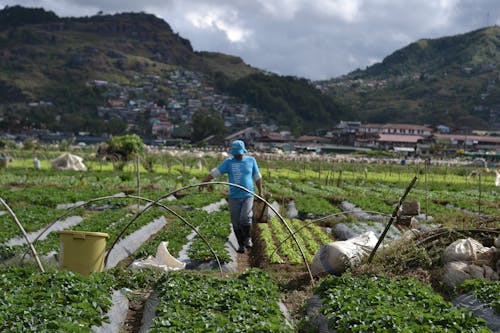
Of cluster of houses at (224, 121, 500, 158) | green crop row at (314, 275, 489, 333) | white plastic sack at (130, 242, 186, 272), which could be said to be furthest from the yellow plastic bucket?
cluster of houses at (224, 121, 500, 158)

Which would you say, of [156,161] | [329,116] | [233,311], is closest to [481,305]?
[233,311]

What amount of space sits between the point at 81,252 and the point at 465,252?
6.86m

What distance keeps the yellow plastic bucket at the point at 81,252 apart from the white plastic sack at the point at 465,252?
619 centimetres

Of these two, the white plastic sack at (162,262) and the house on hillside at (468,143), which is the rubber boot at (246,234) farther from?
the house on hillside at (468,143)

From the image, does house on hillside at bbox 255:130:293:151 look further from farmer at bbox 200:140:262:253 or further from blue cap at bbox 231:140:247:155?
blue cap at bbox 231:140:247:155

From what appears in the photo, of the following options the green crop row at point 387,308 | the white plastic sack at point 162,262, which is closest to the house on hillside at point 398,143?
the white plastic sack at point 162,262

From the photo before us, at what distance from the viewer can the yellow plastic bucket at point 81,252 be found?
366 inches

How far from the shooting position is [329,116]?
183 meters

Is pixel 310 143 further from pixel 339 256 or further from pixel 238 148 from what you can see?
pixel 339 256

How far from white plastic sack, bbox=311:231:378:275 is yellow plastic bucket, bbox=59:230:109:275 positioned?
4.15 metres

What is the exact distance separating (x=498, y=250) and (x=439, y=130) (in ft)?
476

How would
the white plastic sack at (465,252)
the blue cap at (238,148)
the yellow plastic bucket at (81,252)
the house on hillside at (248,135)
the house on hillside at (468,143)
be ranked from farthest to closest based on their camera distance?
1. the house on hillside at (248,135)
2. the house on hillside at (468,143)
3. the blue cap at (238,148)
4. the white plastic sack at (465,252)
5. the yellow plastic bucket at (81,252)

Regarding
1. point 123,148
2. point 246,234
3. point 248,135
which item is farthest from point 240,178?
point 248,135

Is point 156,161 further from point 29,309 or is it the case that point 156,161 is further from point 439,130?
point 439,130
